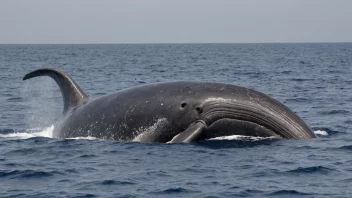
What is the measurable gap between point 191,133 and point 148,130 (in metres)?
1.47

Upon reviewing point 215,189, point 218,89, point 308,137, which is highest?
point 218,89

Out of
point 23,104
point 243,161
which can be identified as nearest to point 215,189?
point 243,161

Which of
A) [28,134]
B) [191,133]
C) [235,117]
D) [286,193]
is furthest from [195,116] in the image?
[28,134]

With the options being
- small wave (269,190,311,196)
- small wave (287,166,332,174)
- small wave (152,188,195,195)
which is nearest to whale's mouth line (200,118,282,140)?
small wave (287,166,332,174)

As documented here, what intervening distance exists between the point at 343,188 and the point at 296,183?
1131 millimetres

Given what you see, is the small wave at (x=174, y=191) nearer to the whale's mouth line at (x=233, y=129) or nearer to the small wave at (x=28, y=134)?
the whale's mouth line at (x=233, y=129)

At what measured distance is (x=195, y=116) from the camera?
18.9 m

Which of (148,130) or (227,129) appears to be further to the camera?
(148,130)

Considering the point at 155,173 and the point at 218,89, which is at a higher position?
the point at 218,89

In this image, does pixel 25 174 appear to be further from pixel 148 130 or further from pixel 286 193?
pixel 286 193

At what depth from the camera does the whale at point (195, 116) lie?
1886cm

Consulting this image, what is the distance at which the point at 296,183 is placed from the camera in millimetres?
15172

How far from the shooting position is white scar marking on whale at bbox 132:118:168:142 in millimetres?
19000

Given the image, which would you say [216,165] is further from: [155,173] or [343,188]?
[343,188]
